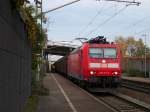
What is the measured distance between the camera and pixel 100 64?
23.6m

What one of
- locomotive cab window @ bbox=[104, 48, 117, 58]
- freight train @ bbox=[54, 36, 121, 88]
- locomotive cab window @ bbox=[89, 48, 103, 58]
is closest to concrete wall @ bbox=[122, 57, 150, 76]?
locomotive cab window @ bbox=[104, 48, 117, 58]

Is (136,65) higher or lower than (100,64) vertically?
higher

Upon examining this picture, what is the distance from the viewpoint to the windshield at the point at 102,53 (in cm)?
2402

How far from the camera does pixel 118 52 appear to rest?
24.1 metres

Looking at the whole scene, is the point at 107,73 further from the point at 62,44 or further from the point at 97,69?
the point at 62,44

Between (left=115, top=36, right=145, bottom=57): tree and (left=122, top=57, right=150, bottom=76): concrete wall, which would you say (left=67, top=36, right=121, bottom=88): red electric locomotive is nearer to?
(left=122, top=57, right=150, bottom=76): concrete wall

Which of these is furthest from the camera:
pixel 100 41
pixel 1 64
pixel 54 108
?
pixel 100 41

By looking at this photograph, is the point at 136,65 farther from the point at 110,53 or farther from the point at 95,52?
the point at 95,52

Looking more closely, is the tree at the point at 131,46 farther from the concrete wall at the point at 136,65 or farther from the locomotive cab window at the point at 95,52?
the locomotive cab window at the point at 95,52

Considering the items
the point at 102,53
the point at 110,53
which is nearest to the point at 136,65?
the point at 110,53

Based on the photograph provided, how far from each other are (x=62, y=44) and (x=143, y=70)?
47.5 feet

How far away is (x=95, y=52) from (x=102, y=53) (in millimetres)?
418

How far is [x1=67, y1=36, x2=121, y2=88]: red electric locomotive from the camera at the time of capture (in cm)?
2312

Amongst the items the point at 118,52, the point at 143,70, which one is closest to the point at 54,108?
the point at 118,52
